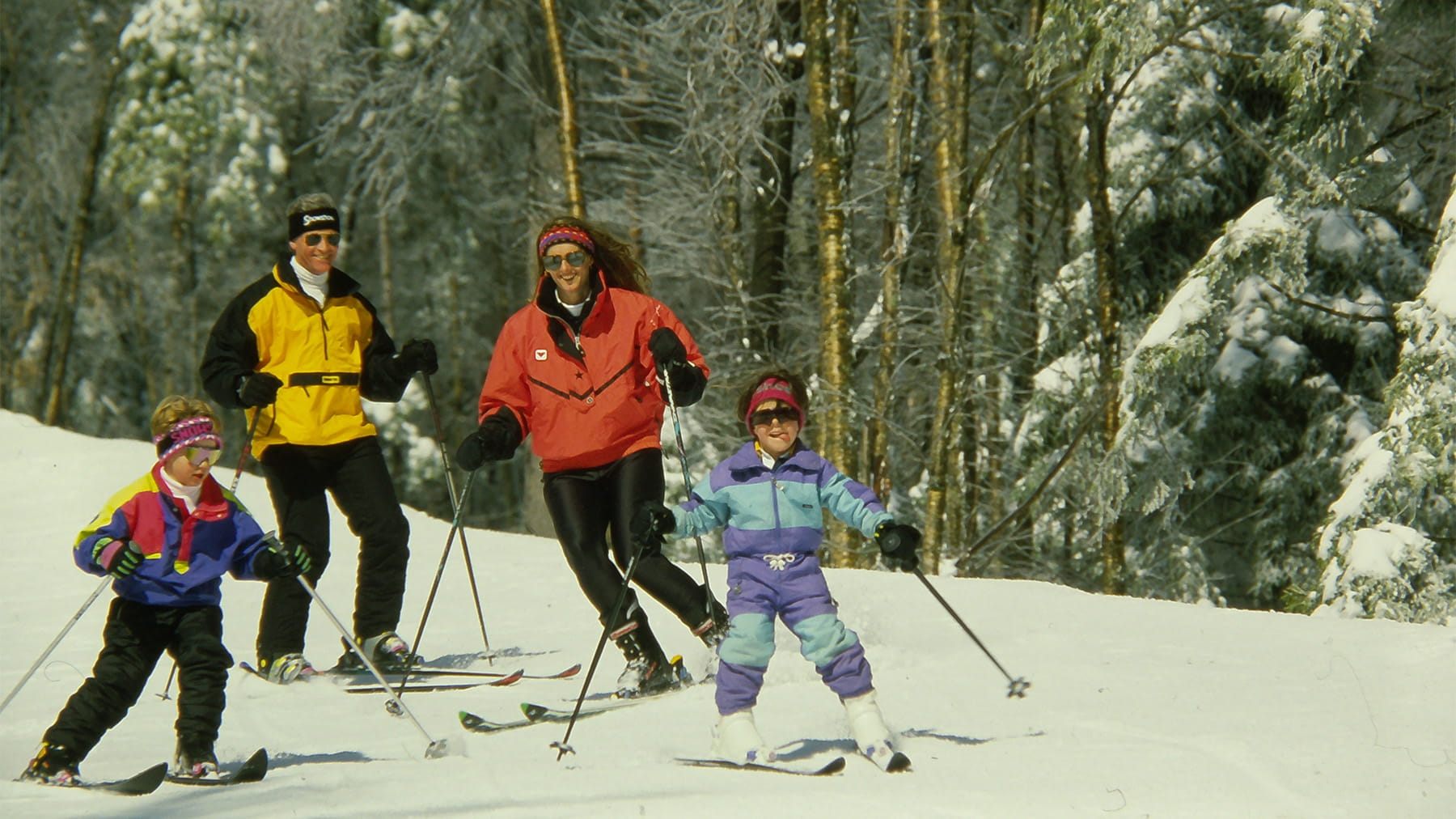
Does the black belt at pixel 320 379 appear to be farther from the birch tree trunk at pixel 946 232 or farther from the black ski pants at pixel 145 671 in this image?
the birch tree trunk at pixel 946 232

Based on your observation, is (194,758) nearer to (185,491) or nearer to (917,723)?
(185,491)

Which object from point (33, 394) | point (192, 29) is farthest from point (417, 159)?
point (33, 394)

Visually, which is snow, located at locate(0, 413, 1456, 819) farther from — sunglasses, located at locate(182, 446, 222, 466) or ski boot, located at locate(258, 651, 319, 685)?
sunglasses, located at locate(182, 446, 222, 466)

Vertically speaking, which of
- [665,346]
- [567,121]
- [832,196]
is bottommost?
[665,346]

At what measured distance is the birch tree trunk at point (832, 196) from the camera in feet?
29.9

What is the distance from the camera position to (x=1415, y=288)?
32.8 feet

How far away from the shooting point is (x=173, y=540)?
469 centimetres

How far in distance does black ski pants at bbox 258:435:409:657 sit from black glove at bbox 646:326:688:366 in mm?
1394

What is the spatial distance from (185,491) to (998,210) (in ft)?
34.7

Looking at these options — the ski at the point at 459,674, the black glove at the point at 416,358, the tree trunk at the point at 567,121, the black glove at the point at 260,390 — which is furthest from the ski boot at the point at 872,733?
the tree trunk at the point at 567,121

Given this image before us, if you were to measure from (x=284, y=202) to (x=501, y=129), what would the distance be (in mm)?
4382

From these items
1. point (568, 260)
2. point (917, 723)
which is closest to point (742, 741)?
point (917, 723)

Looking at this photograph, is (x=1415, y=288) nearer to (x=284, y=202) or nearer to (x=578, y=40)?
(x=578, y=40)

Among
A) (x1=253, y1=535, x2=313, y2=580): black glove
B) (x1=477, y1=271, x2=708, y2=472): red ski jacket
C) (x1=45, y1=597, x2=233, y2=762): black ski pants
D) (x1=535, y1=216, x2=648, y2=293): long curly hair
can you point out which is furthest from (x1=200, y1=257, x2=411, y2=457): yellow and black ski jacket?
(x1=45, y1=597, x2=233, y2=762): black ski pants
